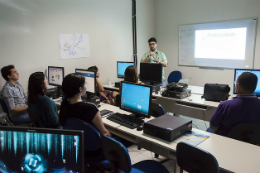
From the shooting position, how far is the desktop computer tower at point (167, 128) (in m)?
1.74

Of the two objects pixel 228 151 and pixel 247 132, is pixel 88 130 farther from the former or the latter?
pixel 247 132

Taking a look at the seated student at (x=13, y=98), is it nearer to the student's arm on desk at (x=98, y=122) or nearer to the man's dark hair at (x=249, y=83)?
the student's arm on desk at (x=98, y=122)

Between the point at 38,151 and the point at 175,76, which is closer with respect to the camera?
the point at 38,151

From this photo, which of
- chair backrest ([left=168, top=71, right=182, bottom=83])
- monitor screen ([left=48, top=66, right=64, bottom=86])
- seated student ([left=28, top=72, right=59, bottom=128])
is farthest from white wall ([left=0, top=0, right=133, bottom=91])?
seated student ([left=28, top=72, right=59, bottom=128])

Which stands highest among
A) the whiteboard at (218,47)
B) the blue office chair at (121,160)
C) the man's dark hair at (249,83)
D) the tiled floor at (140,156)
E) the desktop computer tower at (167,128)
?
the whiteboard at (218,47)

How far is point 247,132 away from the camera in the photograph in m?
1.82

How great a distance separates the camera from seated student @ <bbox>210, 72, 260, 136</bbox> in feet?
6.10

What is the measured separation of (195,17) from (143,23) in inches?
53.8

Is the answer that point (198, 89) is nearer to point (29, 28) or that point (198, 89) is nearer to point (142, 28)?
point (142, 28)

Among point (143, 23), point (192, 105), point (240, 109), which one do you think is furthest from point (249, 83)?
point (143, 23)

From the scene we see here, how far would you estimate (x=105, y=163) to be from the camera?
187 centimetres

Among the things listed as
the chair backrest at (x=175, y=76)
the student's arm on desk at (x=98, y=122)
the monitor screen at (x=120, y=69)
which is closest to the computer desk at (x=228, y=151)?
the student's arm on desk at (x=98, y=122)

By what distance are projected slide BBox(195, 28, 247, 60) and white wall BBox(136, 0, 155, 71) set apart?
136cm

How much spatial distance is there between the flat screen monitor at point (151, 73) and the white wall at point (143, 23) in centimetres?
150
